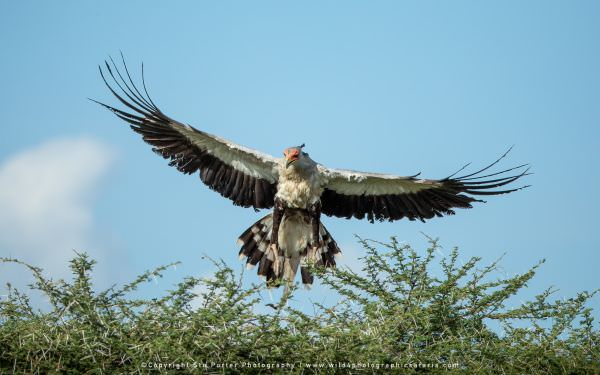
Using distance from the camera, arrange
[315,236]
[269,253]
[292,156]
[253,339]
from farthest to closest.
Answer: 1. [269,253]
2. [315,236]
3. [292,156]
4. [253,339]

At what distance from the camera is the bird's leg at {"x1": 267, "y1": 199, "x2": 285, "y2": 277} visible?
7.62m

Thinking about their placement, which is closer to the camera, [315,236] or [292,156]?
[292,156]

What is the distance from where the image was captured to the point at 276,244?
7676mm

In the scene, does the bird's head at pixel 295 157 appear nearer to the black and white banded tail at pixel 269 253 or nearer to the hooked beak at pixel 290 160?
the hooked beak at pixel 290 160

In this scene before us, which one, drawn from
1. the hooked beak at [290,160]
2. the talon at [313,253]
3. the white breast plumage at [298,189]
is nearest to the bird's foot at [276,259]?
the talon at [313,253]

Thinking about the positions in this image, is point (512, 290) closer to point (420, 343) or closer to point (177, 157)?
point (420, 343)

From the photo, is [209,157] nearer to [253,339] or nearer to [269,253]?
[269,253]

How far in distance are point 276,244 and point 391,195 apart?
45.5 inches

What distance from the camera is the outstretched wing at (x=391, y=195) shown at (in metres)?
7.51

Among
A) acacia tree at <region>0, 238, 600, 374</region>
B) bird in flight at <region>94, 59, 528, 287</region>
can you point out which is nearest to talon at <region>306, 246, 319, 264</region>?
bird in flight at <region>94, 59, 528, 287</region>

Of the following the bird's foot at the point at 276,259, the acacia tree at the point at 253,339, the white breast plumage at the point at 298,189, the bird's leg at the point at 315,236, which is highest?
the white breast plumage at the point at 298,189

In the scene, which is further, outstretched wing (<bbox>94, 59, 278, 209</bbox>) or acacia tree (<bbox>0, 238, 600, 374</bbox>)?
outstretched wing (<bbox>94, 59, 278, 209</bbox>)

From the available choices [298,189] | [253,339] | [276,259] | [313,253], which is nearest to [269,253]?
[276,259]

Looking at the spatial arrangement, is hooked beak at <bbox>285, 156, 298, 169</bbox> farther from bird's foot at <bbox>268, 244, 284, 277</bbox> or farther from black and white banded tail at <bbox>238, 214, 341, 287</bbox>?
bird's foot at <bbox>268, 244, 284, 277</bbox>
